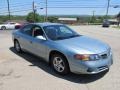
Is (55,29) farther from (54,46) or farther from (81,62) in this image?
(81,62)

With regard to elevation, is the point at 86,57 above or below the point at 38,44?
below

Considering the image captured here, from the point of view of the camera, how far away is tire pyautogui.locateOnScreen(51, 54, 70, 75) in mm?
5434

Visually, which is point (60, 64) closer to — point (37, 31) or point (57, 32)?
point (57, 32)

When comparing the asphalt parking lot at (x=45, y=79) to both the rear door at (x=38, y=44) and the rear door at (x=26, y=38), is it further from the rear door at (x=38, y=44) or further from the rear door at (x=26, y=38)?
the rear door at (x=26, y=38)

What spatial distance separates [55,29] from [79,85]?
7.77 feet

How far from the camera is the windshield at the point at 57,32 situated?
6256 mm

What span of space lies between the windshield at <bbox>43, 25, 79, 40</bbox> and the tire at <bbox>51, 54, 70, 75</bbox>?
716 millimetres

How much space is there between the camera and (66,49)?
533cm

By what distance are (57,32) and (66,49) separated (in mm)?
1326

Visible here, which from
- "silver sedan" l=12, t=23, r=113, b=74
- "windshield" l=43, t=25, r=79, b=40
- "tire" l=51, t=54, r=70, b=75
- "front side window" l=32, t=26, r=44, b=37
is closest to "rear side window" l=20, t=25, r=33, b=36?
"silver sedan" l=12, t=23, r=113, b=74

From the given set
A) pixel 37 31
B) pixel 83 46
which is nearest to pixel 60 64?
pixel 83 46

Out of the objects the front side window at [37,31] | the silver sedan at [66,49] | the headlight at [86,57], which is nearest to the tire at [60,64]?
the silver sedan at [66,49]

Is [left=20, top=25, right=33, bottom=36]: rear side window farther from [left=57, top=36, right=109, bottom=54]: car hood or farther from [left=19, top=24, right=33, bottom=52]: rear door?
[left=57, top=36, right=109, bottom=54]: car hood

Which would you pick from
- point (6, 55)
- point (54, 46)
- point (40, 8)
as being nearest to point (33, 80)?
point (54, 46)
